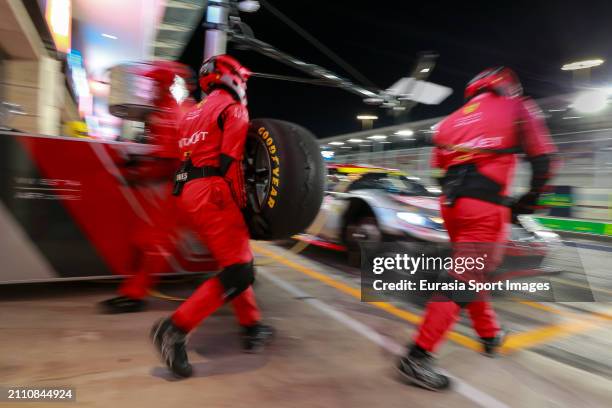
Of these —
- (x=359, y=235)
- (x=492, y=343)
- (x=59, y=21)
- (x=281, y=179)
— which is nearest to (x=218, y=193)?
(x=281, y=179)

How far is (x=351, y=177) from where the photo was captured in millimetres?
5984

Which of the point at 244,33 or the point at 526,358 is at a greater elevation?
the point at 244,33

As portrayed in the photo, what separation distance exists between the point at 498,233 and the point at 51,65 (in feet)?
37.7

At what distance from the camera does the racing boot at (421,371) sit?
2.31 metres

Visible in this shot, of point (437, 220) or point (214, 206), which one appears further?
point (437, 220)

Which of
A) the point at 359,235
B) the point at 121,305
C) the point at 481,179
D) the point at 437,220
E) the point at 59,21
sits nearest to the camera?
the point at 481,179

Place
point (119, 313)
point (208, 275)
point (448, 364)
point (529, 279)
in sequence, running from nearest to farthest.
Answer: point (448, 364)
point (119, 313)
point (529, 279)
point (208, 275)

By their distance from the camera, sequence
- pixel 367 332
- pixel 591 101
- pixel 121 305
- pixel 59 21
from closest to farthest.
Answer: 1. pixel 367 332
2. pixel 121 305
3. pixel 59 21
4. pixel 591 101

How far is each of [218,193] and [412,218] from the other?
2.66 metres

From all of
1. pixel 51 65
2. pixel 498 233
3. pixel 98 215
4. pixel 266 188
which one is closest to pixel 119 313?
pixel 98 215

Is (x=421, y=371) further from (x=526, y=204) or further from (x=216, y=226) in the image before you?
(x=216, y=226)

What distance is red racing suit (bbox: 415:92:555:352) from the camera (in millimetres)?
2418

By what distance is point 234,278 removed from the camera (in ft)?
7.79

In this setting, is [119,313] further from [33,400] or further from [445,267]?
[445,267]
